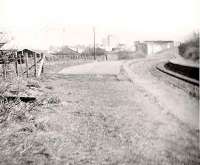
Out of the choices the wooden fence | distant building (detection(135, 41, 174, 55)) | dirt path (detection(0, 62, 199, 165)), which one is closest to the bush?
dirt path (detection(0, 62, 199, 165))

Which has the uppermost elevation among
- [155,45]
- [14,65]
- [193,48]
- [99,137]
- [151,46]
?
[155,45]

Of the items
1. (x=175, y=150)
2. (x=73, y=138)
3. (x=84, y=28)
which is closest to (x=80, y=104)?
(x=73, y=138)

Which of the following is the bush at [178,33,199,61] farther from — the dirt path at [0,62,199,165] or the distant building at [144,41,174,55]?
the distant building at [144,41,174,55]

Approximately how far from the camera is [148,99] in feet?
30.3

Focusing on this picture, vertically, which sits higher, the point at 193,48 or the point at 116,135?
the point at 193,48

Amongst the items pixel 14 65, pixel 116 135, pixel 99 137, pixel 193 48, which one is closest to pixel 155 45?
pixel 14 65

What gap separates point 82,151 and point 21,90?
→ 553 centimetres

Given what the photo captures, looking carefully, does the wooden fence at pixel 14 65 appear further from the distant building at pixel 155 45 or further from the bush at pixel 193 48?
the distant building at pixel 155 45

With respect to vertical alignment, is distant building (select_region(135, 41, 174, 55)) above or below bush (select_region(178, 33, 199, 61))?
above

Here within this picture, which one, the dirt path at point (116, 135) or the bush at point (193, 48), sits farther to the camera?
the bush at point (193, 48)

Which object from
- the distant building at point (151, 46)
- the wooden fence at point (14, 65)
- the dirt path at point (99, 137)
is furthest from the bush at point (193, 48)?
the distant building at point (151, 46)

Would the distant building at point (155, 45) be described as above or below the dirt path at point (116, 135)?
above

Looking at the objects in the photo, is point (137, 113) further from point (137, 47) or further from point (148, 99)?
point (137, 47)

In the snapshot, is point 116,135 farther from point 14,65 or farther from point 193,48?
point 14,65
